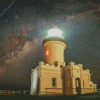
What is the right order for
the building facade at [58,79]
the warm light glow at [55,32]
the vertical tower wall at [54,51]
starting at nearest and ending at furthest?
the building facade at [58,79]
the vertical tower wall at [54,51]
the warm light glow at [55,32]

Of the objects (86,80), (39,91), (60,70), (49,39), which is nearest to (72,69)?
(60,70)

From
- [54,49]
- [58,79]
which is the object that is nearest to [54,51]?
[54,49]

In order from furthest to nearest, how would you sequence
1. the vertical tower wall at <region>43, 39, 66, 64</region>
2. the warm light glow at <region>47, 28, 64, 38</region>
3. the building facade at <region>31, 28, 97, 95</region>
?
the warm light glow at <region>47, 28, 64, 38</region>, the vertical tower wall at <region>43, 39, 66, 64</region>, the building facade at <region>31, 28, 97, 95</region>

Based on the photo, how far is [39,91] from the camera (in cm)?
2083

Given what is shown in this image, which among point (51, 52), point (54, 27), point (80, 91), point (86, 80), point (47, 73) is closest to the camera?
point (80, 91)

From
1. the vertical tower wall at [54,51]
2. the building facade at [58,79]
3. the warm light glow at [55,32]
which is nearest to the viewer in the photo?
the building facade at [58,79]

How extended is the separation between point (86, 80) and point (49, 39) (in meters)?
11.7

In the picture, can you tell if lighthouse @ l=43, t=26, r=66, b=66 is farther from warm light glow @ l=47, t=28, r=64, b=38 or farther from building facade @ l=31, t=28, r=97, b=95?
warm light glow @ l=47, t=28, r=64, b=38

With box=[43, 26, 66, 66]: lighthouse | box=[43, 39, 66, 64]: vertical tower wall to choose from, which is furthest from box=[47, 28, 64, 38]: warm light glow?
box=[43, 39, 66, 64]: vertical tower wall

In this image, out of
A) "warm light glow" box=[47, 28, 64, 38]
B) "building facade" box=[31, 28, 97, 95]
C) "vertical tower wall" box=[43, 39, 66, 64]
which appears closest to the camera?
"building facade" box=[31, 28, 97, 95]

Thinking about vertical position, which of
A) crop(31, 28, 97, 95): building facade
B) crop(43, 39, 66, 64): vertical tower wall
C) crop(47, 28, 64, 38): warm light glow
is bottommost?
crop(31, 28, 97, 95): building facade

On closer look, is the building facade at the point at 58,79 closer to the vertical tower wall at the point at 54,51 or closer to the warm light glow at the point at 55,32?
the vertical tower wall at the point at 54,51

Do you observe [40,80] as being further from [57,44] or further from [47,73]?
[57,44]

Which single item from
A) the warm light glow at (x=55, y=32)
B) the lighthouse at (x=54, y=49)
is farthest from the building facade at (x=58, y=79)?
the warm light glow at (x=55, y=32)
